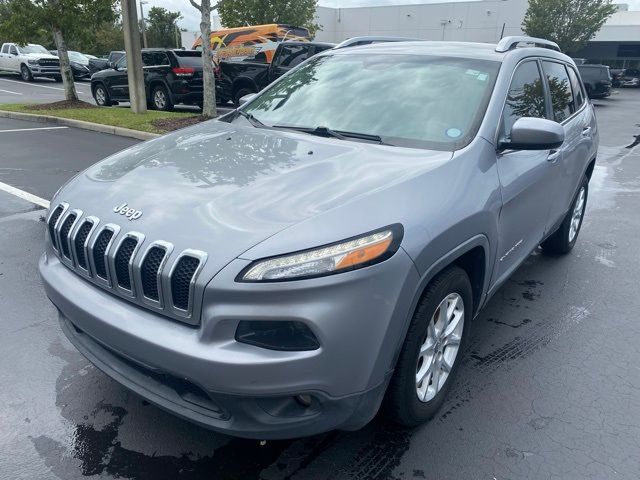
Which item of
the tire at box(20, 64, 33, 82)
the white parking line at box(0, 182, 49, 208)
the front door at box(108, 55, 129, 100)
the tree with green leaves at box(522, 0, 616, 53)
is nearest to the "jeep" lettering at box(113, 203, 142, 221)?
the white parking line at box(0, 182, 49, 208)

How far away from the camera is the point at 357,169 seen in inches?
98.4

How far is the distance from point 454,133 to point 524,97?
87 cm

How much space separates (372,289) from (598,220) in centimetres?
514

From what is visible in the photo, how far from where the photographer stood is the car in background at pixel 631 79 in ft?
126

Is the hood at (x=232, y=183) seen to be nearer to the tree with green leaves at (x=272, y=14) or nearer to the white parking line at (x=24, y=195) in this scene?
the white parking line at (x=24, y=195)

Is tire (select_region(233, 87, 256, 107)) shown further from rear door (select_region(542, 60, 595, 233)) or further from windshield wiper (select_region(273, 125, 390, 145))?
windshield wiper (select_region(273, 125, 390, 145))

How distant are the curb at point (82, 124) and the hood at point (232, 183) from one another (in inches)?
296

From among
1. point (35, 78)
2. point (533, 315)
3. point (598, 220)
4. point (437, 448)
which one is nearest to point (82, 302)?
point (437, 448)

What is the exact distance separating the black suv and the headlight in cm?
1338

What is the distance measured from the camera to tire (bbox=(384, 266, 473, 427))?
2234mm

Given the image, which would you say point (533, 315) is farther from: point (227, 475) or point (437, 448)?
point (227, 475)

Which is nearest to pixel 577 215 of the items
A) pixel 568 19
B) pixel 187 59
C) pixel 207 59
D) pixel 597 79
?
pixel 207 59

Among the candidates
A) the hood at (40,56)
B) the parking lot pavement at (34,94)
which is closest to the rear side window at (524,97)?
the parking lot pavement at (34,94)

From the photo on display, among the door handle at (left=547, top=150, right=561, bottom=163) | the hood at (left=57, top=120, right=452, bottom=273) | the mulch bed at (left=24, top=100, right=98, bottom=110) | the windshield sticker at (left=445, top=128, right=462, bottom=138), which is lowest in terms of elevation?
the mulch bed at (left=24, top=100, right=98, bottom=110)
